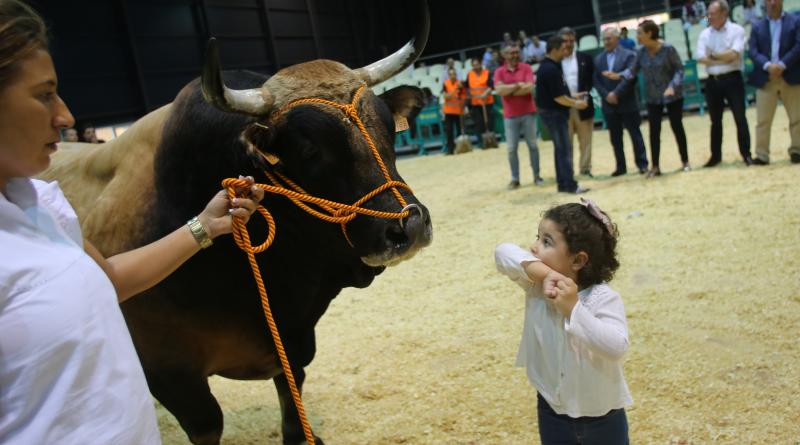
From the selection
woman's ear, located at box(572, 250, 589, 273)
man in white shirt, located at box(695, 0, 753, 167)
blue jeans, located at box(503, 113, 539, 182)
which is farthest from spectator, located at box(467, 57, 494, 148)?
woman's ear, located at box(572, 250, 589, 273)

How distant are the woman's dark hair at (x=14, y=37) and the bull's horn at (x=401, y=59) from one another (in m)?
1.47

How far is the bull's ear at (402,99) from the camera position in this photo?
297 cm

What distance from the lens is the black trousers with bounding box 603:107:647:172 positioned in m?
8.09

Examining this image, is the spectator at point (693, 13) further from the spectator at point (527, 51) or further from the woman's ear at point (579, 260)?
the woman's ear at point (579, 260)

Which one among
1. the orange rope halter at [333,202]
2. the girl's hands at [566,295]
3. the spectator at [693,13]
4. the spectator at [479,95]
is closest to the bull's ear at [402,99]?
the orange rope halter at [333,202]

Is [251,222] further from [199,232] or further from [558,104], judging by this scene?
[558,104]

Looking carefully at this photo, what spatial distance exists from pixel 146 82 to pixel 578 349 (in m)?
16.0

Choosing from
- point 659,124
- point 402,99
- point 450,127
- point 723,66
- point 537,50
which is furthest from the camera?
point 537,50

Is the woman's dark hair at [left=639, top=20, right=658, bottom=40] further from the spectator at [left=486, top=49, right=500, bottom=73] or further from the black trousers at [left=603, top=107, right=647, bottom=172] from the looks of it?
the spectator at [left=486, top=49, right=500, bottom=73]

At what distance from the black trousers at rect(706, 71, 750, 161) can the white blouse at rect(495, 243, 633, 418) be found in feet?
21.7

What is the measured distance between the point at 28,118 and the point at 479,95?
504 inches

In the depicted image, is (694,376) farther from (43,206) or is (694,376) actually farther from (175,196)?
(43,206)

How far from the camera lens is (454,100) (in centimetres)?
1397

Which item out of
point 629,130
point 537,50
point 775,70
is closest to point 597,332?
point 775,70
